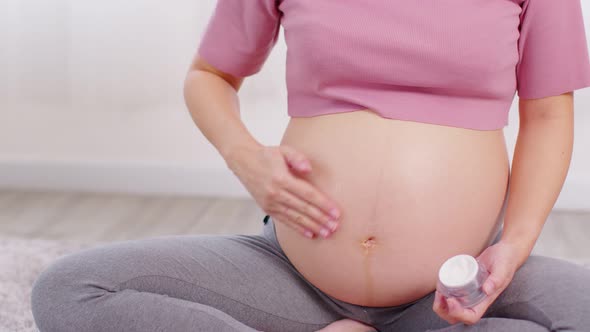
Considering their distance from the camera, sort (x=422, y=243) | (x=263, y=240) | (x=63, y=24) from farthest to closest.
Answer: (x=63, y=24), (x=263, y=240), (x=422, y=243)

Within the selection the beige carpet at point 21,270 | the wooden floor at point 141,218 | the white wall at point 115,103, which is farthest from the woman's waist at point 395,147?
the white wall at point 115,103

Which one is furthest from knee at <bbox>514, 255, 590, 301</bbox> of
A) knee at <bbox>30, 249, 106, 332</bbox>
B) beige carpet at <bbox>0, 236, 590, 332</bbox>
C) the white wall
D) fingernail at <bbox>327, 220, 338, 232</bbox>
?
the white wall

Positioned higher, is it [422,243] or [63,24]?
[422,243]

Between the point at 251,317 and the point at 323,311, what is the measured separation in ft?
0.31

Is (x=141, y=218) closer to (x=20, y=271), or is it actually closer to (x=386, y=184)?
(x=20, y=271)

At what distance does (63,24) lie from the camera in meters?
2.19

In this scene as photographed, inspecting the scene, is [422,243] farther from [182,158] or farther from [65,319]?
[182,158]

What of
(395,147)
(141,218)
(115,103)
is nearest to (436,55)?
(395,147)

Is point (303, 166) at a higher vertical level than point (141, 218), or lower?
higher

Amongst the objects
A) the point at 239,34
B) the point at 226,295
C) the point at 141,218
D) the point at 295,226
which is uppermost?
the point at 239,34

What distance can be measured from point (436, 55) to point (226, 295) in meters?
0.38

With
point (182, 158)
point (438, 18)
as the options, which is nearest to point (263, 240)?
point (438, 18)

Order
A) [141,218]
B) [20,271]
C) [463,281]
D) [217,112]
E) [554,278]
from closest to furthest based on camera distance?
1. [463,281]
2. [554,278]
3. [217,112]
4. [20,271]
5. [141,218]

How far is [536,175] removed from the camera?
0.99m
